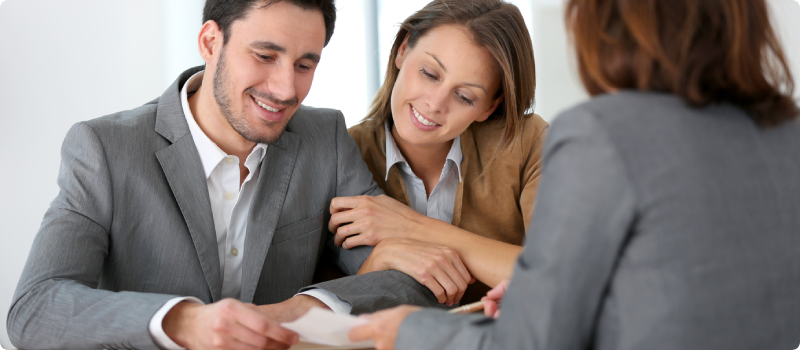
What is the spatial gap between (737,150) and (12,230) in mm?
3311

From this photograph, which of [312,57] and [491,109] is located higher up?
[312,57]

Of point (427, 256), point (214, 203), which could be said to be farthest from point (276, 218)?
point (427, 256)

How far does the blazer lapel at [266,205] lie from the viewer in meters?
1.59

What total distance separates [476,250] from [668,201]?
3.30 ft

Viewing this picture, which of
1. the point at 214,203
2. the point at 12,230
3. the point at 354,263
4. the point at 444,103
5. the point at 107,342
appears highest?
the point at 444,103

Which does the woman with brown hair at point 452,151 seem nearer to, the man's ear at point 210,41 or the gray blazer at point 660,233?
the man's ear at point 210,41

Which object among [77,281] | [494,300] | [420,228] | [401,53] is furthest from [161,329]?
[401,53]

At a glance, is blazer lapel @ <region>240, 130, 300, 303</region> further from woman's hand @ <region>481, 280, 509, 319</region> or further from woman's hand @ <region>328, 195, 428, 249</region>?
woman's hand @ <region>481, 280, 509, 319</region>

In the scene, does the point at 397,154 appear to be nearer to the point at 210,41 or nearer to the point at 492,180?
the point at 492,180

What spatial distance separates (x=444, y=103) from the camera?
1.88m

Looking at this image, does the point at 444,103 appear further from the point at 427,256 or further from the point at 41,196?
the point at 41,196

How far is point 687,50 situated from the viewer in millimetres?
765

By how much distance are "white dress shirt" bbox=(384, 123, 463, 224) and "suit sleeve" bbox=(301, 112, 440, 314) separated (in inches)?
7.1

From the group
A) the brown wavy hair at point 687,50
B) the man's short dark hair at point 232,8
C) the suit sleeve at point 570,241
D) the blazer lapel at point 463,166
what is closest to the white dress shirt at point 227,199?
the man's short dark hair at point 232,8
